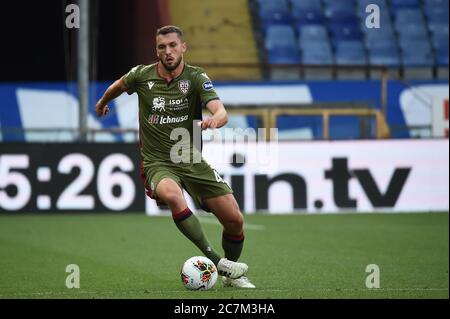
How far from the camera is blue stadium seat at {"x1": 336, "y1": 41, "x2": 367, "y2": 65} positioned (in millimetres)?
23752

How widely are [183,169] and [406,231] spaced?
6704mm

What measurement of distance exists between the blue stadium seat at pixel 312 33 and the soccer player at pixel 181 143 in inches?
621

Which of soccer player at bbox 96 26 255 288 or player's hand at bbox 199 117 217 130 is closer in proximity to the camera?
player's hand at bbox 199 117 217 130

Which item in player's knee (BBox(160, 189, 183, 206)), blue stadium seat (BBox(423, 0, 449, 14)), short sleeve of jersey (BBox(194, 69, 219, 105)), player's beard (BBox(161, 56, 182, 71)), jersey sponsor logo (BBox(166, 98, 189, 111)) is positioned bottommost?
player's knee (BBox(160, 189, 183, 206))

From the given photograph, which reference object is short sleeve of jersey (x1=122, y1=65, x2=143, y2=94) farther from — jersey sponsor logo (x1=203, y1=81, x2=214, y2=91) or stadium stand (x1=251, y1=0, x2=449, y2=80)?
stadium stand (x1=251, y1=0, x2=449, y2=80)

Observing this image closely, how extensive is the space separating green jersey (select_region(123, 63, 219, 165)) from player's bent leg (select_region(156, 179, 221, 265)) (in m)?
0.37

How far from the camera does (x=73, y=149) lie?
58.2ft

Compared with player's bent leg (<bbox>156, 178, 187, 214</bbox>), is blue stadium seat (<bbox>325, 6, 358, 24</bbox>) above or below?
above

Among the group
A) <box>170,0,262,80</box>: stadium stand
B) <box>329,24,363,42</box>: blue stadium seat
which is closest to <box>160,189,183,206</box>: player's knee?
<box>170,0,262,80</box>: stadium stand

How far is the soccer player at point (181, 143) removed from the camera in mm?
8633

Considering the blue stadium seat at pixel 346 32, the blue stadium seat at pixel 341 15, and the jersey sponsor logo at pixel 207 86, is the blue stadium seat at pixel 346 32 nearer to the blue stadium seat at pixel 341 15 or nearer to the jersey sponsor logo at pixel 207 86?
the blue stadium seat at pixel 341 15

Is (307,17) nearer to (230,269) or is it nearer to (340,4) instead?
(340,4)
